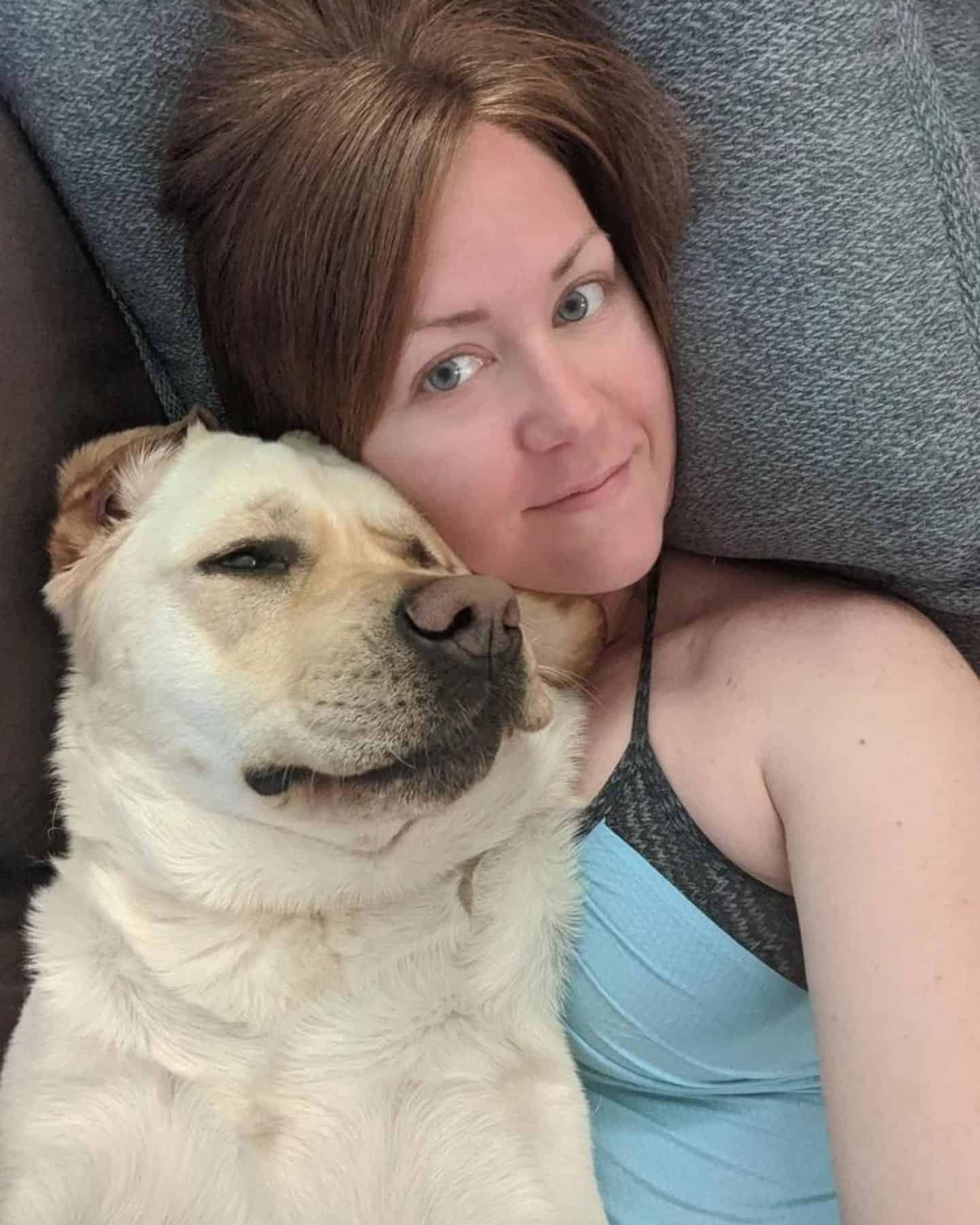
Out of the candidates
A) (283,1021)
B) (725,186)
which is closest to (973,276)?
(725,186)

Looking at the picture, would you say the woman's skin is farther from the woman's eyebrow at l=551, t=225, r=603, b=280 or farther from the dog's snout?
the dog's snout

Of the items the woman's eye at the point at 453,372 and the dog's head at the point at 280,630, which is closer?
the dog's head at the point at 280,630

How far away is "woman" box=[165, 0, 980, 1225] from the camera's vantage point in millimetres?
1149

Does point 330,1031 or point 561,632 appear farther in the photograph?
point 561,632

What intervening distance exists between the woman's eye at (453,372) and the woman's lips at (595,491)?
0.19 meters

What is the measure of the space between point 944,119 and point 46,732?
141 cm

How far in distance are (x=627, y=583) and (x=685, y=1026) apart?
0.59m

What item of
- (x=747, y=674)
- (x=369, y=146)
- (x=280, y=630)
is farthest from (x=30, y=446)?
(x=747, y=674)

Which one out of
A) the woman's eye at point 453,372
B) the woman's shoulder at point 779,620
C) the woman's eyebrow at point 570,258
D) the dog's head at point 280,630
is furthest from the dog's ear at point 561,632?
the woman's eyebrow at point 570,258

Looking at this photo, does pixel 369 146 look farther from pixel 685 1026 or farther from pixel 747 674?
pixel 685 1026

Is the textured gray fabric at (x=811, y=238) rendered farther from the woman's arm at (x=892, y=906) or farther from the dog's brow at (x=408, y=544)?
the dog's brow at (x=408, y=544)

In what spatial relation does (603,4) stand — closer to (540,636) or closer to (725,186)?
(725,186)

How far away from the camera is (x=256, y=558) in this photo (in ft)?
4.36

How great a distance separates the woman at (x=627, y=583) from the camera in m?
1.15
